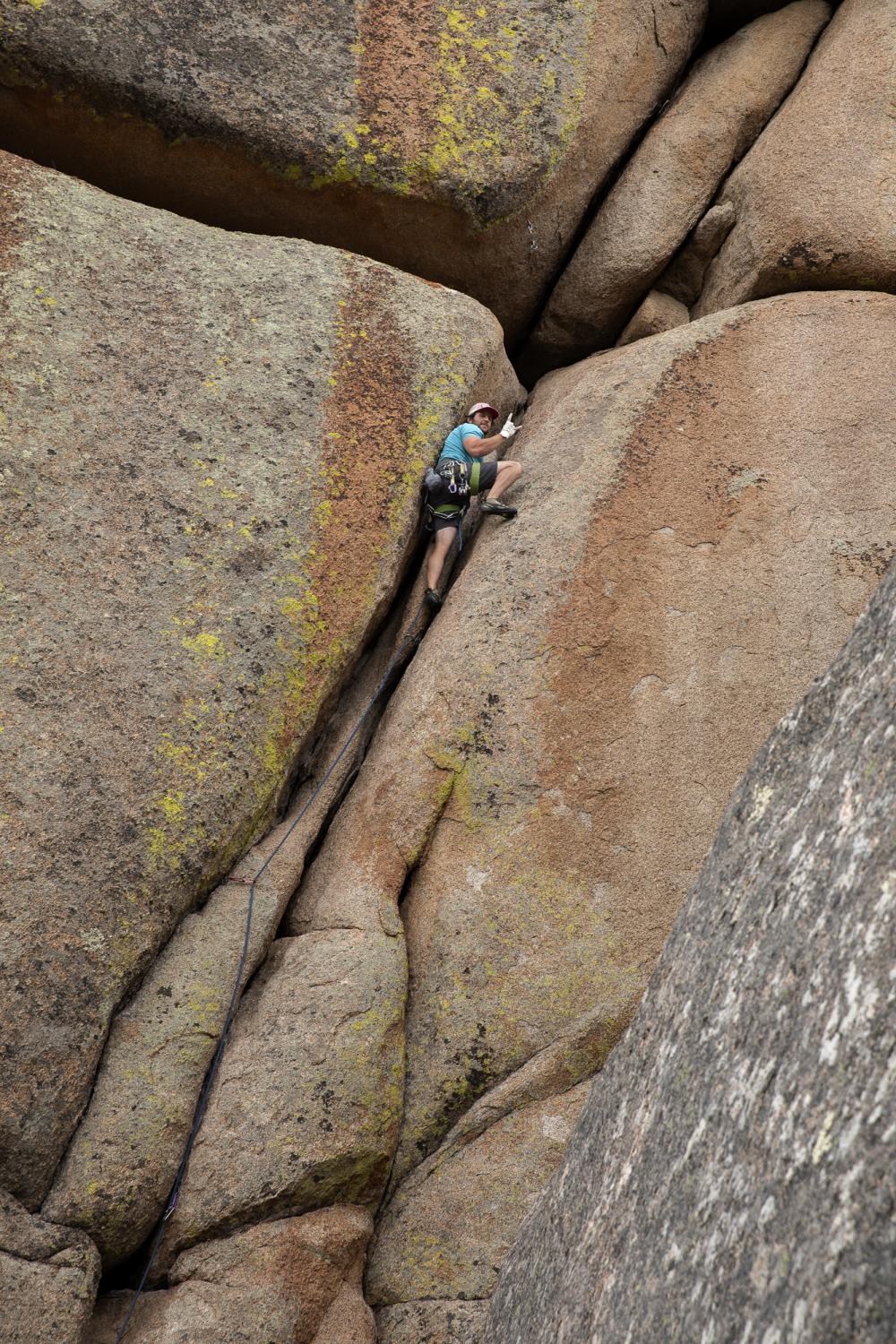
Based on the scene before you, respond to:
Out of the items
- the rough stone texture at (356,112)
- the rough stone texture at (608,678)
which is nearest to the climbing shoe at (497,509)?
the rough stone texture at (608,678)

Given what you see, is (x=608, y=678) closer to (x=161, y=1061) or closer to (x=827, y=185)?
(x=161, y=1061)

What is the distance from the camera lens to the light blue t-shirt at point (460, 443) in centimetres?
1006

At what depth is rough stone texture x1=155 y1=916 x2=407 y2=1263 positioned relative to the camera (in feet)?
23.9

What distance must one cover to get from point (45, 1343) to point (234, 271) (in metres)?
8.48

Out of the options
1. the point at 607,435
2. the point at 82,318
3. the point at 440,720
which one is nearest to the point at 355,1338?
the point at 440,720

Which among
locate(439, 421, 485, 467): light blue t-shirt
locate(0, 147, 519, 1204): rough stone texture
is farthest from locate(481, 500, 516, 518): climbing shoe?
Result: locate(0, 147, 519, 1204): rough stone texture

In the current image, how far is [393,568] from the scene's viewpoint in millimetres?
9719

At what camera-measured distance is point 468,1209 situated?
7473mm

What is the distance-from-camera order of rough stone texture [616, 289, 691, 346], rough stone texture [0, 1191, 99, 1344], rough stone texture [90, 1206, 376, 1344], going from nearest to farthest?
rough stone texture [0, 1191, 99, 1344], rough stone texture [90, 1206, 376, 1344], rough stone texture [616, 289, 691, 346]

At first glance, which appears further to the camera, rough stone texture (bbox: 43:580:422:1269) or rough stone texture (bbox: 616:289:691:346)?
rough stone texture (bbox: 616:289:691:346)

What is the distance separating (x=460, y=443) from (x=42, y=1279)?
7.00 m

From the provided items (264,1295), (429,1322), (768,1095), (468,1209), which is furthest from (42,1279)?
(768,1095)

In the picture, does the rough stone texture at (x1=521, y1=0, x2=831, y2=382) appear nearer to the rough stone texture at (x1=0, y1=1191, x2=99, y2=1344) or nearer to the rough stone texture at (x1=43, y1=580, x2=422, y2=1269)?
the rough stone texture at (x1=43, y1=580, x2=422, y2=1269)

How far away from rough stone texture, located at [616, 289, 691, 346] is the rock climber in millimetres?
2839
